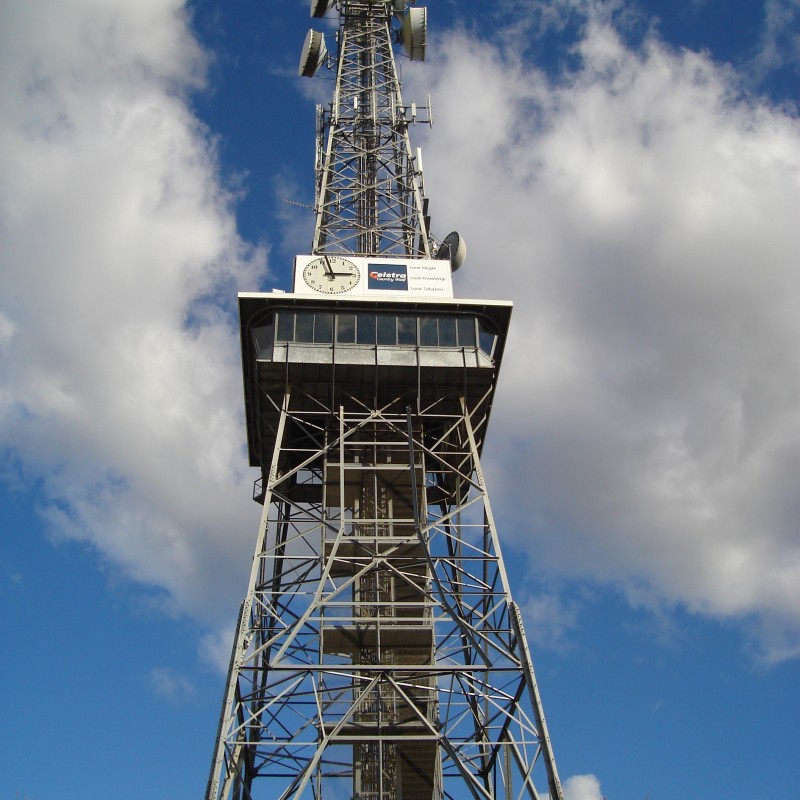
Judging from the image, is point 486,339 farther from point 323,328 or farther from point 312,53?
point 312,53

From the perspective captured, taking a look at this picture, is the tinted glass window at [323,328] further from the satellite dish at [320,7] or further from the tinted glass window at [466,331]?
the satellite dish at [320,7]

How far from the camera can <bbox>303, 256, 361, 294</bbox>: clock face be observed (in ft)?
135

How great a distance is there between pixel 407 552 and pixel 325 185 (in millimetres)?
19817

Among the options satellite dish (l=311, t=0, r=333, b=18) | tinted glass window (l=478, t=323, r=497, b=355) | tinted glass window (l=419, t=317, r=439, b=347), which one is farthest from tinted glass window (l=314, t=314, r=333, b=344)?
satellite dish (l=311, t=0, r=333, b=18)

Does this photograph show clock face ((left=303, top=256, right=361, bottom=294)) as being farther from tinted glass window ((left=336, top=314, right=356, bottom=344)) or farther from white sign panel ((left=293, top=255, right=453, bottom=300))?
tinted glass window ((left=336, top=314, right=356, bottom=344))

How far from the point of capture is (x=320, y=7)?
59.6m

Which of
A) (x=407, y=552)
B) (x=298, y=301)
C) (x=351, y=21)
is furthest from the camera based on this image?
(x=351, y=21)

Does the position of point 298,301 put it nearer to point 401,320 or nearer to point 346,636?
point 401,320

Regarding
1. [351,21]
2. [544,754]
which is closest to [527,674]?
[544,754]

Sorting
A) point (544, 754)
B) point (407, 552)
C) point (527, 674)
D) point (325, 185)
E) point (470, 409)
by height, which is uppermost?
point (325, 185)

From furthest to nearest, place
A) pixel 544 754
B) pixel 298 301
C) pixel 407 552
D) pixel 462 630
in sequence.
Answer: pixel 298 301 < pixel 407 552 < pixel 462 630 < pixel 544 754

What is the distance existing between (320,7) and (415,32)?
687 cm

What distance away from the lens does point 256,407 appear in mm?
41969

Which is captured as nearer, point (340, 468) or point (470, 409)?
point (340, 468)
